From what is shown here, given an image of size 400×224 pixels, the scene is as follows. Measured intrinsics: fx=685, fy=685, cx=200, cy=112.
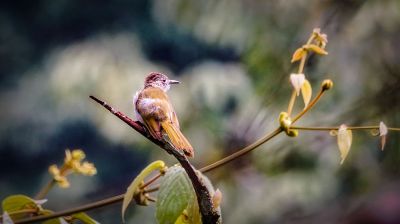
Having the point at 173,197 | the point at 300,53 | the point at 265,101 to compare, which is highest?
the point at 265,101

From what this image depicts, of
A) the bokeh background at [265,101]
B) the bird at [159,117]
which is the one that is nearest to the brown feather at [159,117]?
the bird at [159,117]

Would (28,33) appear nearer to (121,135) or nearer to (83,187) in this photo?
(83,187)

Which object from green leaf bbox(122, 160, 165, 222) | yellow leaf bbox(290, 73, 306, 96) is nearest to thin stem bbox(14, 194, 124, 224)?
green leaf bbox(122, 160, 165, 222)

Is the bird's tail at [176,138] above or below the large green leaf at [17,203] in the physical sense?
below

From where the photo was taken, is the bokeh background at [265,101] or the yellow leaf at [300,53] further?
the bokeh background at [265,101]

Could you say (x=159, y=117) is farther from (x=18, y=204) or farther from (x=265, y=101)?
(x=265, y=101)

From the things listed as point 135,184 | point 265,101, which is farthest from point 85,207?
point 265,101

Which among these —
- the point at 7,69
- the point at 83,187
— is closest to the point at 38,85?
the point at 7,69

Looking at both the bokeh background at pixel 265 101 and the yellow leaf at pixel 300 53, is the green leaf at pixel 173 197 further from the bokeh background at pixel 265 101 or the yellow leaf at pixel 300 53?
the bokeh background at pixel 265 101
